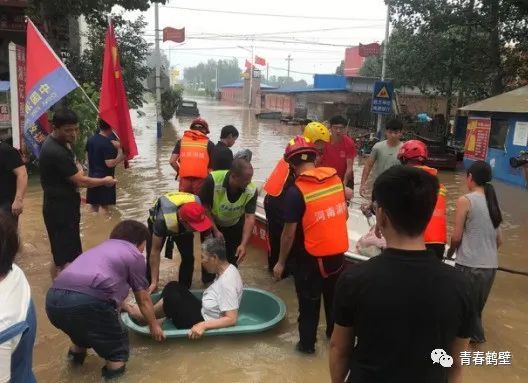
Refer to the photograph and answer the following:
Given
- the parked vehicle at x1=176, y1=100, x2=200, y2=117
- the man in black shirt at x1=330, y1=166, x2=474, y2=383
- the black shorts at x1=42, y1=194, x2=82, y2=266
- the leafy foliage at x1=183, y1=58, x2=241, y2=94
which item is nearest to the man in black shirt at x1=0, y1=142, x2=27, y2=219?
the black shorts at x1=42, y1=194, x2=82, y2=266

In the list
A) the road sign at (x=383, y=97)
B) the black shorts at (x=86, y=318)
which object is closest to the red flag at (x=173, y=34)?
the road sign at (x=383, y=97)

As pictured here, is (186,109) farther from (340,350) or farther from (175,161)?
(340,350)

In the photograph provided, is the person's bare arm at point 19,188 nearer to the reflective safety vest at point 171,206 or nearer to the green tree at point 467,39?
the reflective safety vest at point 171,206

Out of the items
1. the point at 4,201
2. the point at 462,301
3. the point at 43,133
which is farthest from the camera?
the point at 43,133

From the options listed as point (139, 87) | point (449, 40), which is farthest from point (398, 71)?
point (139, 87)

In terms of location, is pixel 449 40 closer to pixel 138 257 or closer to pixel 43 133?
pixel 43 133

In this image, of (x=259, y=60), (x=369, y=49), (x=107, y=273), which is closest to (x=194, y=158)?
(x=107, y=273)

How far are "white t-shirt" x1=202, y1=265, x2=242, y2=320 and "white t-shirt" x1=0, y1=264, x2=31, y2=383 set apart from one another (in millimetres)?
2157

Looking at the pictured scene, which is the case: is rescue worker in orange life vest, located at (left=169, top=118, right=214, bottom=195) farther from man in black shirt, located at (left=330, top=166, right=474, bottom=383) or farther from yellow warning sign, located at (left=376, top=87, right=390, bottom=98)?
yellow warning sign, located at (left=376, top=87, right=390, bottom=98)

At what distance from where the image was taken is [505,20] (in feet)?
47.0

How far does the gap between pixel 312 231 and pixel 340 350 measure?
164 cm

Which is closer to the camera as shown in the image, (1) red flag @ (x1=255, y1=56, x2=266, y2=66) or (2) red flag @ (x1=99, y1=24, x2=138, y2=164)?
(2) red flag @ (x1=99, y1=24, x2=138, y2=164)

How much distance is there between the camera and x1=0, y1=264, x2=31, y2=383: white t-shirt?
1524 mm

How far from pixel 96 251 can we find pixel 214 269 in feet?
3.42
